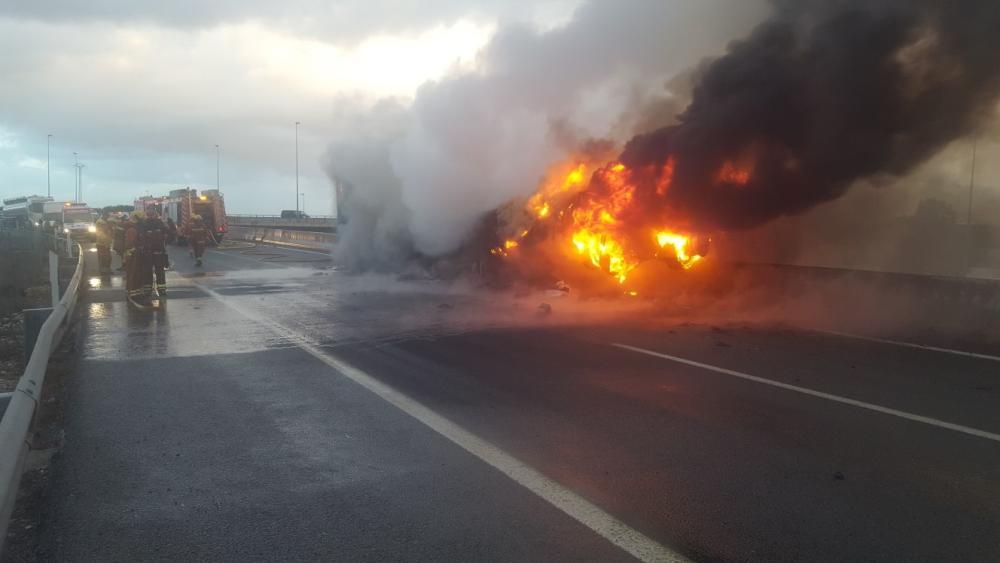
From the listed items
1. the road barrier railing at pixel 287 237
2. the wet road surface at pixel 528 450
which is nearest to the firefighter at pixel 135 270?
the wet road surface at pixel 528 450

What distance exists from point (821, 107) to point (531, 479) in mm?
7816

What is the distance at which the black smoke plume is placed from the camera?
928 cm

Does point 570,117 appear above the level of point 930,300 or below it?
above

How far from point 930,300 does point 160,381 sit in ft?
35.1

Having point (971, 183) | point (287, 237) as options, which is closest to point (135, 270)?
point (971, 183)

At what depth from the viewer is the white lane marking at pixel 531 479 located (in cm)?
366

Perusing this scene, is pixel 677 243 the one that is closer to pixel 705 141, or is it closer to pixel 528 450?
pixel 705 141

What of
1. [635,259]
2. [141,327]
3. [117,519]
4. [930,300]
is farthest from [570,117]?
[117,519]

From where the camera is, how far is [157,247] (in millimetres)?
14578

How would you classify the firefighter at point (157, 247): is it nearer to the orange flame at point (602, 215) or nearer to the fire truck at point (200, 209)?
the orange flame at point (602, 215)

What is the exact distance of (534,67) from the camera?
1338cm

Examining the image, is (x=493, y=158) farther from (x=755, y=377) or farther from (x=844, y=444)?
(x=844, y=444)

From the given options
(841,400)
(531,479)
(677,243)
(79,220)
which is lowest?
(531,479)

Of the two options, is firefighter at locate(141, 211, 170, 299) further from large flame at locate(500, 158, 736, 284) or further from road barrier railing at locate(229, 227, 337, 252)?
road barrier railing at locate(229, 227, 337, 252)
